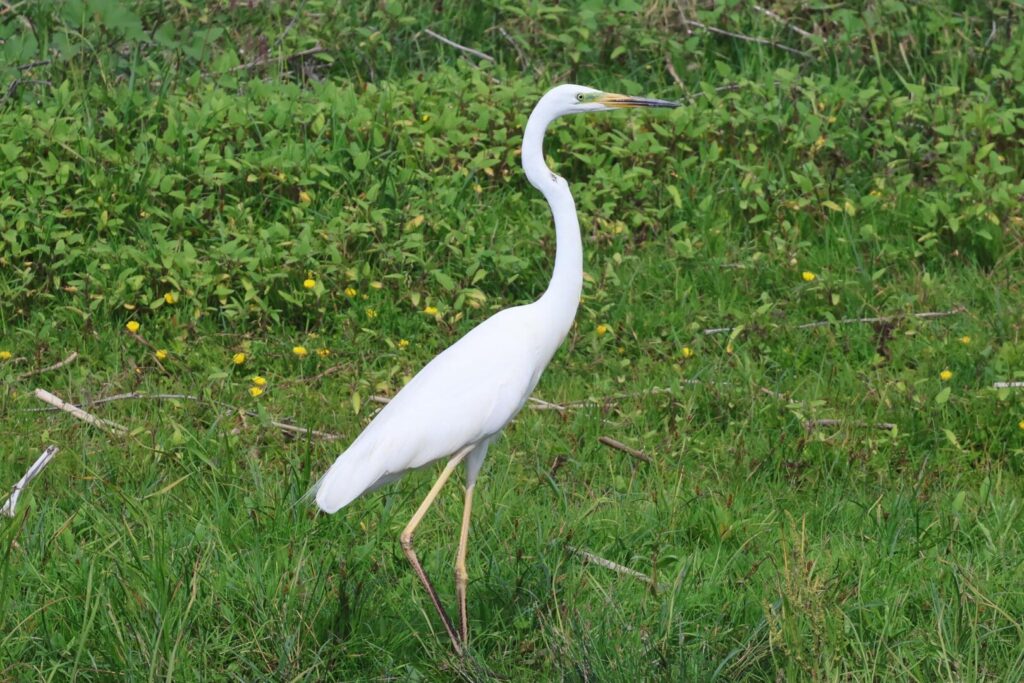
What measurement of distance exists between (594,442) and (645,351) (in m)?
0.65

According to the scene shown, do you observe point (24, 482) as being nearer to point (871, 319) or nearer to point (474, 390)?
point (474, 390)

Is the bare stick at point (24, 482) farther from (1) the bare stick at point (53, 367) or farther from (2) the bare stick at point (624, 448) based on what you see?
(2) the bare stick at point (624, 448)

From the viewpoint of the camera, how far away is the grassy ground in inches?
122

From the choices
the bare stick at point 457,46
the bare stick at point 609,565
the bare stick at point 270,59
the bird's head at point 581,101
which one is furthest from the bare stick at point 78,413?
the bare stick at point 457,46

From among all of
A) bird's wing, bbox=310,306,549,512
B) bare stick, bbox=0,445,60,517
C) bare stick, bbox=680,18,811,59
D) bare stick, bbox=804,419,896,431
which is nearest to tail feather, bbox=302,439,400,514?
bird's wing, bbox=310,306,549,512

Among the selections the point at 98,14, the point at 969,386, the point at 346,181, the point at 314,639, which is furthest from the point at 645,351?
the point at 98,14

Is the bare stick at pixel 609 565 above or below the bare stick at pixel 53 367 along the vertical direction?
above

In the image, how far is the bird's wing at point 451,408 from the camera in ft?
10.9

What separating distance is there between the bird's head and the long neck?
40 millimetres

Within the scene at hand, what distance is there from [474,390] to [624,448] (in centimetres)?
84

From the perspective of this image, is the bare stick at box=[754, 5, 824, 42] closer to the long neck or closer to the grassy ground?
the grassy ground

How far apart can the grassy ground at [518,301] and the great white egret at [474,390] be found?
20 centimetres

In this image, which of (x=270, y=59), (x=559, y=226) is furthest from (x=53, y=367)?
(x=270, y=59)

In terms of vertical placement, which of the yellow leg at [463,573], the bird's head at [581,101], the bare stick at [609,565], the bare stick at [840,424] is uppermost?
the bird's head at [581,101]
